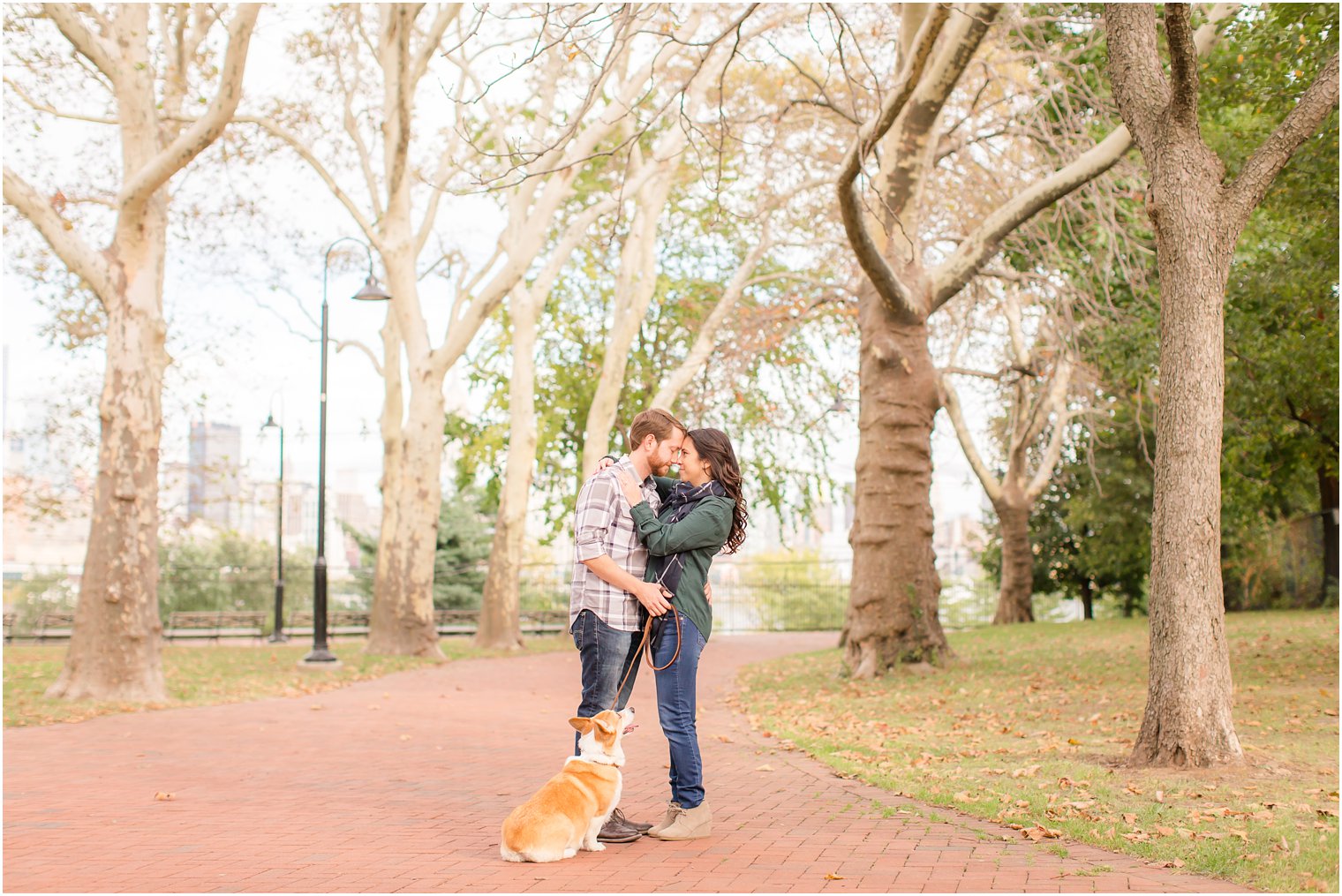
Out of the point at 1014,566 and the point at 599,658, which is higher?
the point at 1014,566

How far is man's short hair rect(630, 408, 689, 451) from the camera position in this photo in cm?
548

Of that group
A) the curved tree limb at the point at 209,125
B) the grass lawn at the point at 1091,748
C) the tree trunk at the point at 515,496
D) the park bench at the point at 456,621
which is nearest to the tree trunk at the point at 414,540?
the tree trunk at the point at 515,496

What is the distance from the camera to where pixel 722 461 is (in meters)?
5.57

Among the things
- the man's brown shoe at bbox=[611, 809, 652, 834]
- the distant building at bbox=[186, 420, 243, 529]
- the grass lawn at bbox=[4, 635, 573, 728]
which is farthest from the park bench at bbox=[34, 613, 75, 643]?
the man's brown shoe at bbox=[611, 809, 652, 834]

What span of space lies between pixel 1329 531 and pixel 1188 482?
65.3 feet

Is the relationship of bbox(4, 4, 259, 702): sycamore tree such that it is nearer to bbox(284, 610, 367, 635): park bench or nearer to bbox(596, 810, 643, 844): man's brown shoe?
bbox(596, 810, 643, 844): man's brown shoe

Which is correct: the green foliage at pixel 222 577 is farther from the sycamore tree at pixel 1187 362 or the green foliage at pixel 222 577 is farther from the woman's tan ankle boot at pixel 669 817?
the woman's tan ankle boot at pixel 669 817

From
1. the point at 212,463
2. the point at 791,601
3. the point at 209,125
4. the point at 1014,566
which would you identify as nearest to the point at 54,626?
the point at 212,463

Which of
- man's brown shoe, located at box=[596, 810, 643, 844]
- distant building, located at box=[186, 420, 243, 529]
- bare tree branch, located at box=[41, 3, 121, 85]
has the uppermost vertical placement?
bare tree branch, located at box=[41, 3, 121, 85]

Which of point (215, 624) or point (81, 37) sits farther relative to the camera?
point (215, 624)

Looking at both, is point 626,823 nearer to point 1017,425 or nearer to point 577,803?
point 577,803

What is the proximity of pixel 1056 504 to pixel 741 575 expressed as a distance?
9832mm

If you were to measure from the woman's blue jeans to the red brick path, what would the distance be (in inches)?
13.7

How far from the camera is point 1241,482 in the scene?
18.5 m
